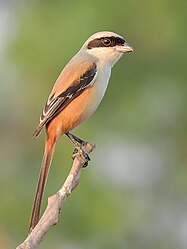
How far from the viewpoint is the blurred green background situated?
695cm

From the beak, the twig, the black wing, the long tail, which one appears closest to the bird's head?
the beak

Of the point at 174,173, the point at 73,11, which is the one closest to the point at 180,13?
the point at 73,11

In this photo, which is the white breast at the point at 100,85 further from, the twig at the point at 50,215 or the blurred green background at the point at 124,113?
the blurred green background at the point at 124,113

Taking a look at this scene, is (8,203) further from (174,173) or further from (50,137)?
(50,137)

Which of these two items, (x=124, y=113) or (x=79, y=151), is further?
(x=124, y=113)

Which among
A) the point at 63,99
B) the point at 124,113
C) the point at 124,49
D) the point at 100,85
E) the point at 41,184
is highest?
the point at 124,113

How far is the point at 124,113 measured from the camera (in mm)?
7469

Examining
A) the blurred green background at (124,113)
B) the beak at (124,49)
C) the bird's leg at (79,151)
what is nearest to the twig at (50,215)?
the bird's leg at (79,151)

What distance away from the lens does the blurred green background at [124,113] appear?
6.95 meters

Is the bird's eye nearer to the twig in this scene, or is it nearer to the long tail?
the long tail

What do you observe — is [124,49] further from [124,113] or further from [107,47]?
[124,113]

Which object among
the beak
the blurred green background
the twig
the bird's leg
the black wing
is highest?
the blurred green background

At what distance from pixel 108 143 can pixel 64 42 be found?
85 cm

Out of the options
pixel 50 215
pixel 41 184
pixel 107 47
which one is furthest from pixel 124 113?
pixel 50 215
